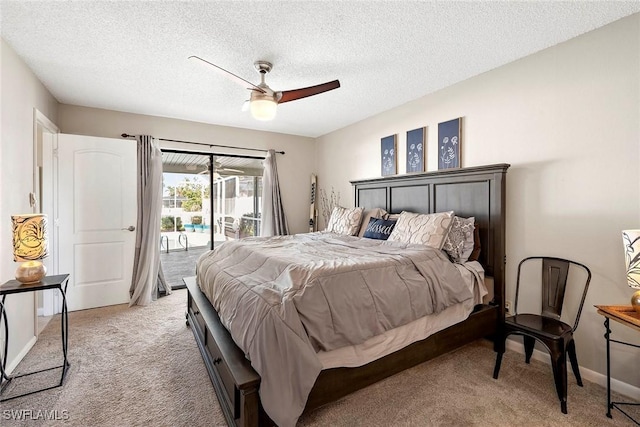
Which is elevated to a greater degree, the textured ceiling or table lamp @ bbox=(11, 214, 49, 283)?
the textured ceiling

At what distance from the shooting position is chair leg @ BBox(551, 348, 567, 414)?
6.00 feet

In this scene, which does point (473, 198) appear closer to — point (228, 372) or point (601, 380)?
point (601, 380)

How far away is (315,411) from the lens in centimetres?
181

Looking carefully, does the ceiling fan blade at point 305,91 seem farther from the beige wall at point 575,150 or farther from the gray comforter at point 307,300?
the beige wall at point 575,150

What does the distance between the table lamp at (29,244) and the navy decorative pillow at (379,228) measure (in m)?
2.86

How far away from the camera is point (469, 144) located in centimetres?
304

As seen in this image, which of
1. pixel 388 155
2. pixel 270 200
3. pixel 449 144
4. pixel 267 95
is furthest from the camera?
pixel 270 200

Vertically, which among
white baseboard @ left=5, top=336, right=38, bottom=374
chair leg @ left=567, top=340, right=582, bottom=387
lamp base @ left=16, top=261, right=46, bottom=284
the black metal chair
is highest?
lamp base @ left=16, top=261, right=46, bottom=284

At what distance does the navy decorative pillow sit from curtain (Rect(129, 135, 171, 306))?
290 cm

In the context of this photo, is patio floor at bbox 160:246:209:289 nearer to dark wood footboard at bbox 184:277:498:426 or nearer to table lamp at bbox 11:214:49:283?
dark wood footboard at bbox 184:277:498:426

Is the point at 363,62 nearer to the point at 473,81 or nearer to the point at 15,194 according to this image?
the point at 473,81

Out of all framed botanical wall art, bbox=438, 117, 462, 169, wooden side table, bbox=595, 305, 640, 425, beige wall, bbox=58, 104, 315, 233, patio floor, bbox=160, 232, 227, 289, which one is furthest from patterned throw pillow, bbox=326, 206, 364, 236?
wooden side table, bbox=595, 305, 640, 425

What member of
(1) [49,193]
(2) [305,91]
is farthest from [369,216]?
(1) [49,193]

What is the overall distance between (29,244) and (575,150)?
4.11 meters
